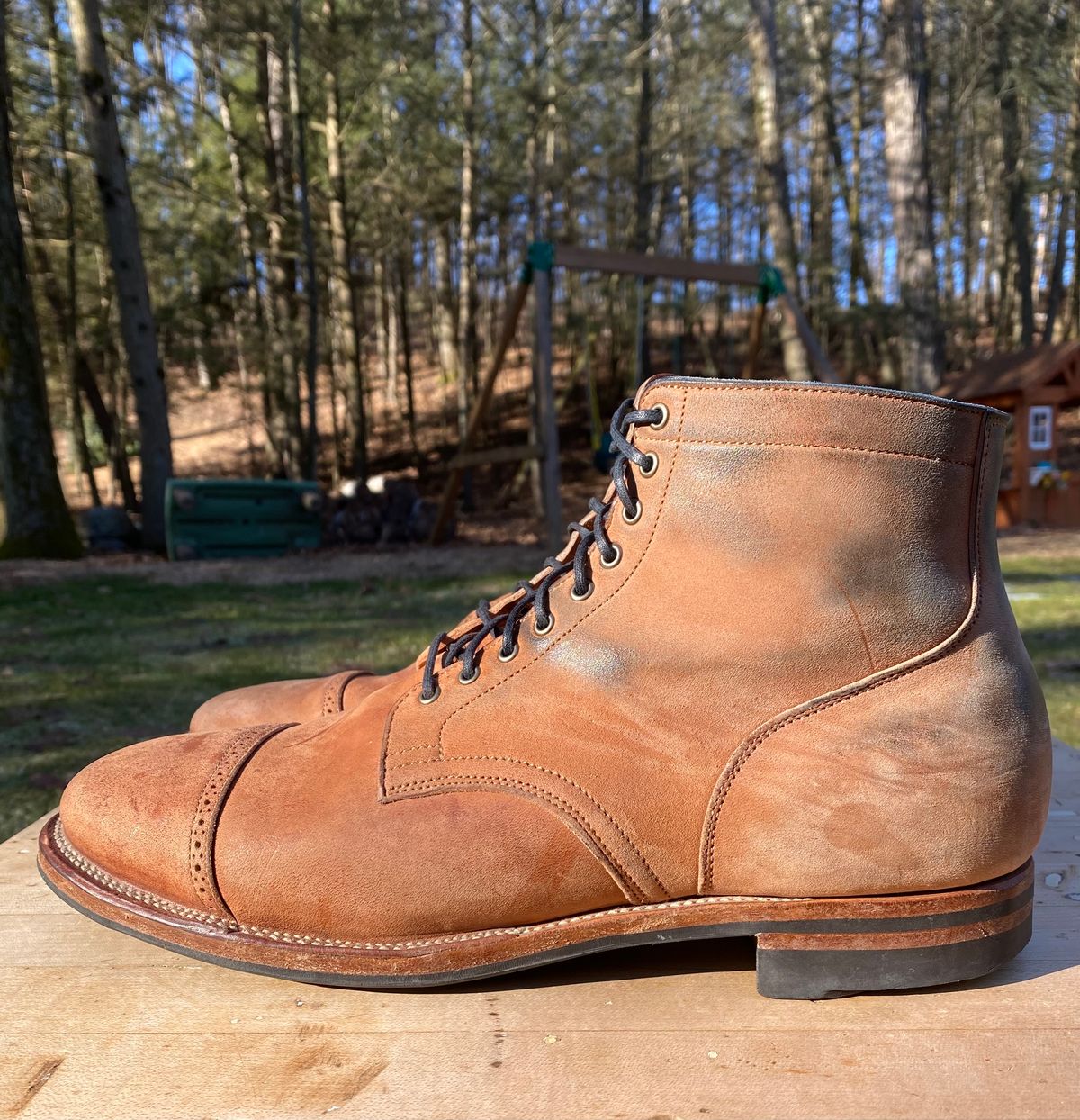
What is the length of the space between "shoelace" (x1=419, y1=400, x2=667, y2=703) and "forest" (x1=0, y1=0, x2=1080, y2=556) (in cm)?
804

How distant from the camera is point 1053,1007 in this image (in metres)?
0.85

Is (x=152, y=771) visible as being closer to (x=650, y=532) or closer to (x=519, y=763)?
(x=519, y=763)

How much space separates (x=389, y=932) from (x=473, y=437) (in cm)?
732

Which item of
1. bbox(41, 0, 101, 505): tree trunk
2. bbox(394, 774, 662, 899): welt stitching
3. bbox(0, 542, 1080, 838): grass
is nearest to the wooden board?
bbox(394, 774, 662, 899): welt stitching

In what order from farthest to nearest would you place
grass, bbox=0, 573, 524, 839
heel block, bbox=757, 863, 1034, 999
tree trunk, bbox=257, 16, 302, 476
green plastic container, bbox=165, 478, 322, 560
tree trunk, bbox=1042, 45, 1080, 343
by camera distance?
tree trunk, bbox=1042, 45, 1080, 343 → tree trunk, bbox=257, 16, 302, 476 → green plastic container, bbox=165, 478, 322, 560 → grass, bbox=0, 573, 524, 839 → heel block, bbox=757, 863, 1034, 999

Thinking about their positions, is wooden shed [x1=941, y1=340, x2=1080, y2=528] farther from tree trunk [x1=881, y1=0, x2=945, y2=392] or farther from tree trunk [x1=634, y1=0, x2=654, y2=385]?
tree trunk [x1=634, y1=0, x2=654, y2=385]

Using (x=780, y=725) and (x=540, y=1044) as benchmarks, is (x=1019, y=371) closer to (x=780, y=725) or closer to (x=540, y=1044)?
(x=780, y=725)

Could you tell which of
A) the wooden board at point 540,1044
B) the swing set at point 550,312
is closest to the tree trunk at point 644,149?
the swing set at point 550,312

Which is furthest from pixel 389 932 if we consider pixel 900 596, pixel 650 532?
pixel 900 596

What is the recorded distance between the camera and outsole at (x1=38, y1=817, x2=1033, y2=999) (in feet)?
2.81

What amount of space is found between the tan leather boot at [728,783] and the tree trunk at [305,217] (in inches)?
463

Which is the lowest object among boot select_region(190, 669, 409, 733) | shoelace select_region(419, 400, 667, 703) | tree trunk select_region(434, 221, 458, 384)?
boot select_region(190, 669, 409, 733)

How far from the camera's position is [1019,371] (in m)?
10.2

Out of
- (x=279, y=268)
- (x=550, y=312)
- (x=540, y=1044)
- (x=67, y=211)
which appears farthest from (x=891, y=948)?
(x=67, y=211)
